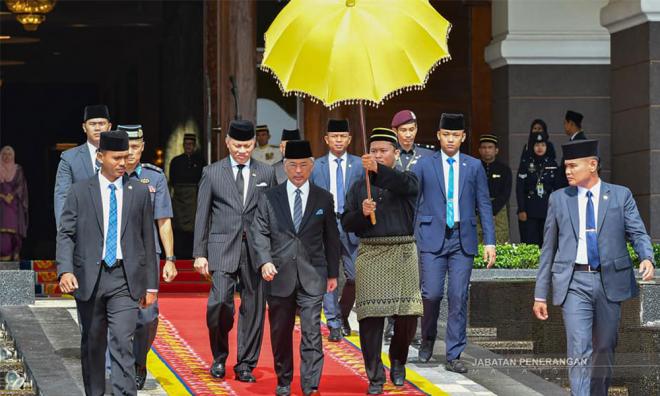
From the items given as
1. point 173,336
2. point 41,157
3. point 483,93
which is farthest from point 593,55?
point 41,157

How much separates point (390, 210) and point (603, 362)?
1.99 metres

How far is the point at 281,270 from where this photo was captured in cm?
1084

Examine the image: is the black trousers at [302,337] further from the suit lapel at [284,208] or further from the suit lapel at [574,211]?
the suit lapel at [574,211]

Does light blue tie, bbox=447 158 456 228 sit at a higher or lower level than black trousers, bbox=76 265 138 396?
higher

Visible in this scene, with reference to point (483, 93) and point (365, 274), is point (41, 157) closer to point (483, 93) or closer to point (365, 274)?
point (483, 93)

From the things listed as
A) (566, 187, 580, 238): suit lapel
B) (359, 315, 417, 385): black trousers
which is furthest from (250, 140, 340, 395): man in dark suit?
(566, 187, 580, 238): suit lapel

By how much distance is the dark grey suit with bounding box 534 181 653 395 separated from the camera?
977cm

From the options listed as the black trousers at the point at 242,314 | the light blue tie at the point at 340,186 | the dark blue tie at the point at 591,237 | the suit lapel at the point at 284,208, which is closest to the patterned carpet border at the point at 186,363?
the black trousers at the point at 242,314

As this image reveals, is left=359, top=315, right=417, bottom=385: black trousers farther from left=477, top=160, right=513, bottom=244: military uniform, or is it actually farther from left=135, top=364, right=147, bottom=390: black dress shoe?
left=477, top=160, right=513, bottom=244: military uniform

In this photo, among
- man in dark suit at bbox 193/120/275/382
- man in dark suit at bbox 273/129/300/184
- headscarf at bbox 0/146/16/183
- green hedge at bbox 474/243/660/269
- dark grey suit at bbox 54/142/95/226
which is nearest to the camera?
dark grey suit at bbox 54/142/95/226

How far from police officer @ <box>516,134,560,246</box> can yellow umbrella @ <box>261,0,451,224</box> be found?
7656 millimetres

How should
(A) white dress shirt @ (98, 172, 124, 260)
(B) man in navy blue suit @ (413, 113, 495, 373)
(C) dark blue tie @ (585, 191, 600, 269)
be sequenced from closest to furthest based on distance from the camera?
(A) white dress shirt @ (98, 172, 124, 260) < (C) dark blue tie @ (585, 191, 600, 269) < (B) man in navy blue suit @ (413, 113, 495, 373)

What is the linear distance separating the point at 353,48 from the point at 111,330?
244cm

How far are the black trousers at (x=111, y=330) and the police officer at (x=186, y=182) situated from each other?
11561 mm
